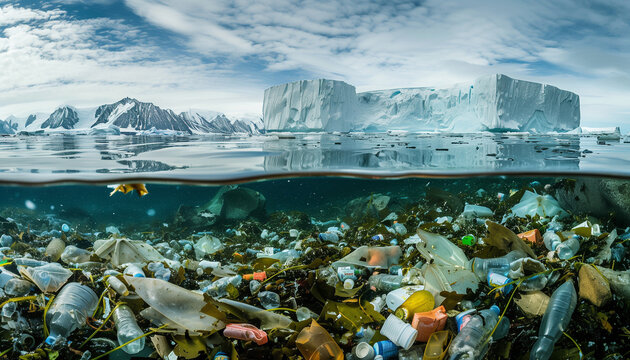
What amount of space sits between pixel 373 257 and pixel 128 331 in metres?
2.00

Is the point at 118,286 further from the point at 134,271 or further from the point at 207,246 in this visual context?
the point at 207,246

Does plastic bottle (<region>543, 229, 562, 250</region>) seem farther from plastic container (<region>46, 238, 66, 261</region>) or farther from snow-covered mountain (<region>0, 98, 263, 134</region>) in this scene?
snow-covered mountain (<region>0, 98, 263, 134</region>)

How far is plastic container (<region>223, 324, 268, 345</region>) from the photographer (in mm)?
2154

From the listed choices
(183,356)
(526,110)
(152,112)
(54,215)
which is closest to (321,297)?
(183,356)

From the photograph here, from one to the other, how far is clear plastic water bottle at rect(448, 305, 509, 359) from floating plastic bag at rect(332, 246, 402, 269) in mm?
961

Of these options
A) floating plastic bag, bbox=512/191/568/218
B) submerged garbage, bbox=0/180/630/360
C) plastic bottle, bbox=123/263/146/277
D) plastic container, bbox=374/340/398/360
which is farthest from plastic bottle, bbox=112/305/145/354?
floating plastic bag, bbox=512/191/568/218

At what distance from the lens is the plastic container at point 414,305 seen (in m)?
2.31

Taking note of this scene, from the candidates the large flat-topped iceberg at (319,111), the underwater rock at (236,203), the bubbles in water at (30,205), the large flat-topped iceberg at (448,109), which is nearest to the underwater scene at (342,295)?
the underwater rock at (236,203)

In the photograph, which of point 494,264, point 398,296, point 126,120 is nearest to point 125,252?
point 398,296

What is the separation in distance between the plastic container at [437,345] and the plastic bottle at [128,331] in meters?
1.82

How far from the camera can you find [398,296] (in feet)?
8.02

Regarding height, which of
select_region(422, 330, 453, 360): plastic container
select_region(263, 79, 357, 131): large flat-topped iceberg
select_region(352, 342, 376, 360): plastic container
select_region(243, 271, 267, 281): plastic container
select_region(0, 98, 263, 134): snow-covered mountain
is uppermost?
select_region(263, 79, 357, 131): large flat-topped iceberg

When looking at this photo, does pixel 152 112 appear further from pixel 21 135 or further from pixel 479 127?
pixel 479 127

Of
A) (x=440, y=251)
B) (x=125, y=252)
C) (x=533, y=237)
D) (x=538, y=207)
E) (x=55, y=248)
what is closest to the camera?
(x=440, y=251)
